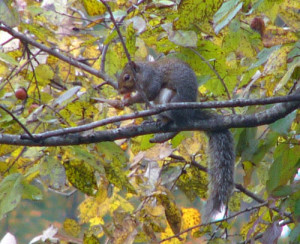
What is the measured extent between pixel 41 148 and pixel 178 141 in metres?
0.48

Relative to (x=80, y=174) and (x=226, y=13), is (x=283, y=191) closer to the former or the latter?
(x=226, y=13)

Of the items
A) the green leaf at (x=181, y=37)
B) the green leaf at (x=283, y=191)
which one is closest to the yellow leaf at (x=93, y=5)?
the green leaf at (x=181, y=37)

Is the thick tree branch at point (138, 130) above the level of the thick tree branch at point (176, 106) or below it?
below

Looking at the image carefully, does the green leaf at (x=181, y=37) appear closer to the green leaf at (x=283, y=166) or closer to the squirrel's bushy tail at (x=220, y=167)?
the green leaf at (x=283, y=166)

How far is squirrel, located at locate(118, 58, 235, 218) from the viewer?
1.72 metres

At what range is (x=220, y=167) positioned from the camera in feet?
5.97

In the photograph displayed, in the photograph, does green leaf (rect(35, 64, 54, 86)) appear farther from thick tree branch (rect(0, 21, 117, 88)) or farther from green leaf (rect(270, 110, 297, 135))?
green leaf (rect(270, 110, 297, 135))

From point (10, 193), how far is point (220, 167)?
783 mm

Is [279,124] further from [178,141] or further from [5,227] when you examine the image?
[5,227]

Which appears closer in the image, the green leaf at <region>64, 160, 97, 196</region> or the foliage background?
the foliage background

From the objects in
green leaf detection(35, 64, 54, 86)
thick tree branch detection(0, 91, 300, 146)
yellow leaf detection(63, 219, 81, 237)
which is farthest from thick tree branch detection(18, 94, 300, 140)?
yellow leaf detection(63, 219, 81, 237)

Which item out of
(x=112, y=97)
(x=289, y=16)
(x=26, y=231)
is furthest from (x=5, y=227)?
(x=289, y=16)

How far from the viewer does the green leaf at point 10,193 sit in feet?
4.33

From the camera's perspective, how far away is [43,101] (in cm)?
174
